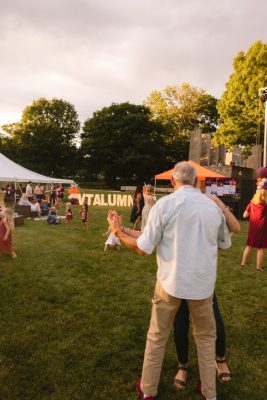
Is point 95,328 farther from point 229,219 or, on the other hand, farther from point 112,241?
point 112,241

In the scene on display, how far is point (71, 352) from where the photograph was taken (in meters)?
3.70

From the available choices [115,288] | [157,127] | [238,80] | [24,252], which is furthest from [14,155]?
[115,288]

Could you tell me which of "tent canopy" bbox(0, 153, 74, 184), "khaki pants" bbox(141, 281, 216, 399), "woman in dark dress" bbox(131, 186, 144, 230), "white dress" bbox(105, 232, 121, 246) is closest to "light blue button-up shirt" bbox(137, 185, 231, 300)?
"khaki pants" bbox(141, 281, 216, 399)

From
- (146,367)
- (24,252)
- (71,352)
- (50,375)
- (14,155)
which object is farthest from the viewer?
(14,155)

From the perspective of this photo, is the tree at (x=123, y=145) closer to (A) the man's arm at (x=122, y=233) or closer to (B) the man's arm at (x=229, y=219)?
(A) the man's arm at (x=122, y=233)

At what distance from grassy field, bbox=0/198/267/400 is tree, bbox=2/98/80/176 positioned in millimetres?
48092

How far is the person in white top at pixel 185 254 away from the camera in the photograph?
2.49 metres

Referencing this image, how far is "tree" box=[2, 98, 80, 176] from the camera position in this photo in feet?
175

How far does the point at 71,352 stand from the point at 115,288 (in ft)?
7.30

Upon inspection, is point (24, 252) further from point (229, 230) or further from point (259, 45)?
A: point (259, 45)

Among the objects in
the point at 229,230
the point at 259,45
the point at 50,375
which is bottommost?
the point at 50,375

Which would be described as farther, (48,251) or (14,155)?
(14,155)

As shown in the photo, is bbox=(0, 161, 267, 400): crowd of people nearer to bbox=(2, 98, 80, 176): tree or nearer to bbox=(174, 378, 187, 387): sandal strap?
bbox=(174, 378, 187, 387): sandal strap

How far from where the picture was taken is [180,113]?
52.4 m
